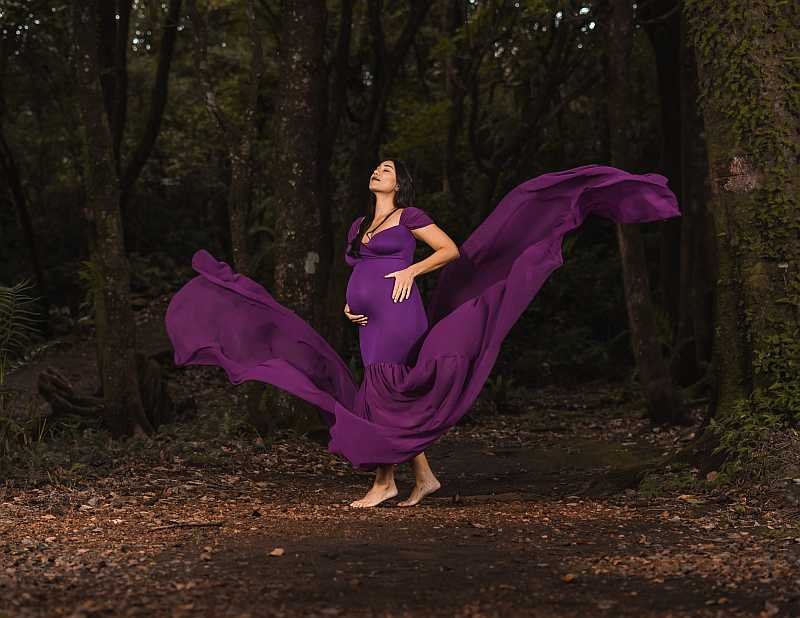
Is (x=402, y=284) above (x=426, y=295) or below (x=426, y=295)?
above

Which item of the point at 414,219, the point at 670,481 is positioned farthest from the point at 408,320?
the point at 670,481

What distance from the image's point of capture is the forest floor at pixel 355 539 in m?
4.78

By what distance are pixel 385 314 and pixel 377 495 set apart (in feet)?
3.86

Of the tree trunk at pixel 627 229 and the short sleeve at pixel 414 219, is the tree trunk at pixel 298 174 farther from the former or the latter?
the short sleeve at pixel 414 219

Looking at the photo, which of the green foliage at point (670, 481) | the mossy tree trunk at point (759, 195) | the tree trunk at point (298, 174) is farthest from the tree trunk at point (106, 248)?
the mossy tree trunk at point (759, 195)

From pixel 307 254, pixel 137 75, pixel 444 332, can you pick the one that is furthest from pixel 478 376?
pixel 137 75

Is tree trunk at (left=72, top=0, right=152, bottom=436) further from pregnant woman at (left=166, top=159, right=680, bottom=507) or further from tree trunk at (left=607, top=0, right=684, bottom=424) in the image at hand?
tree trunk at (left=607, top=0, right=684, bottom=424)

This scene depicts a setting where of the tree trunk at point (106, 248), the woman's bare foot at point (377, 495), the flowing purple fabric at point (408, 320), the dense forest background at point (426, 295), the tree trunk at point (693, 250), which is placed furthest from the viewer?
the tree trunk at point (693, 250)

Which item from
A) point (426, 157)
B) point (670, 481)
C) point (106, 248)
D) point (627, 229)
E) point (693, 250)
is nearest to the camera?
point (670, 481)

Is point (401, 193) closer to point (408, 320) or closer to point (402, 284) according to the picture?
point (402, 284)

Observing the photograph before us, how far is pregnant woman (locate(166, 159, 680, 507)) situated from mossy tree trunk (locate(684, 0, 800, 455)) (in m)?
0.63

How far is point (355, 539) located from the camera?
6.04 metres

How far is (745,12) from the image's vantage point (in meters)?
7.46

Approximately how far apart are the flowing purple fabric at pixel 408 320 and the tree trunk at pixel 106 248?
2.80 m
